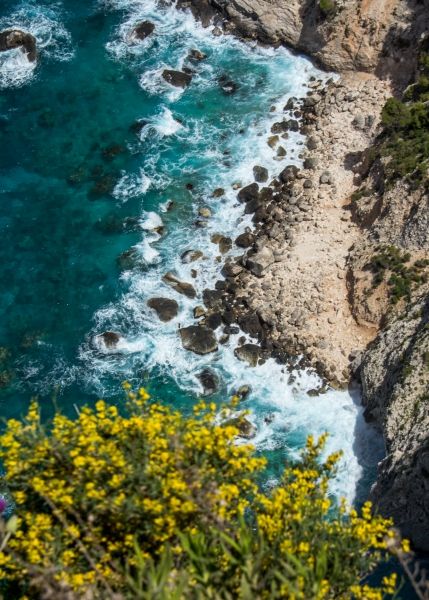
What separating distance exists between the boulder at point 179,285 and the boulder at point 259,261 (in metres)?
3.37

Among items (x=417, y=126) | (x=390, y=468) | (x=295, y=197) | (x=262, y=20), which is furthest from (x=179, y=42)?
(x=390, y=468)

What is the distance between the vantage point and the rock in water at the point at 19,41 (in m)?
52.8

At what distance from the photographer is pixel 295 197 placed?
4369 centimetres

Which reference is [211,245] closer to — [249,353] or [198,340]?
[198,340]

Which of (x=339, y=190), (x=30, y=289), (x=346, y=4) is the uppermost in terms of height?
(x=346, y=4)

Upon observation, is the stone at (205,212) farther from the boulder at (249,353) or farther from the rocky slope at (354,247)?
the boulder at (249,353)

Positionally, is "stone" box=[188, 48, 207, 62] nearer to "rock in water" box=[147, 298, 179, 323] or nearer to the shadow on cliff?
the shadow on cliff

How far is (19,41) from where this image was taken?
53031mm

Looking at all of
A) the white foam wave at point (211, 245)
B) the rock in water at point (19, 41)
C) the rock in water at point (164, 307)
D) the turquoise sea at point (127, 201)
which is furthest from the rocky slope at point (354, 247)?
the rock in water at point (19, 41)

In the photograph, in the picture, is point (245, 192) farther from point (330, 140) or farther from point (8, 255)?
point (8, 255)

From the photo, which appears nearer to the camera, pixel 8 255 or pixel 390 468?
pixel 390 468

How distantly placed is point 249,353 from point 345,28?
22450 millimetres

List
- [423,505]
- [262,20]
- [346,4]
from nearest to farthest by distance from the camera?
[423,505] < [346,4] < [262,20]

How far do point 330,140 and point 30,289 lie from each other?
65.5 feet
